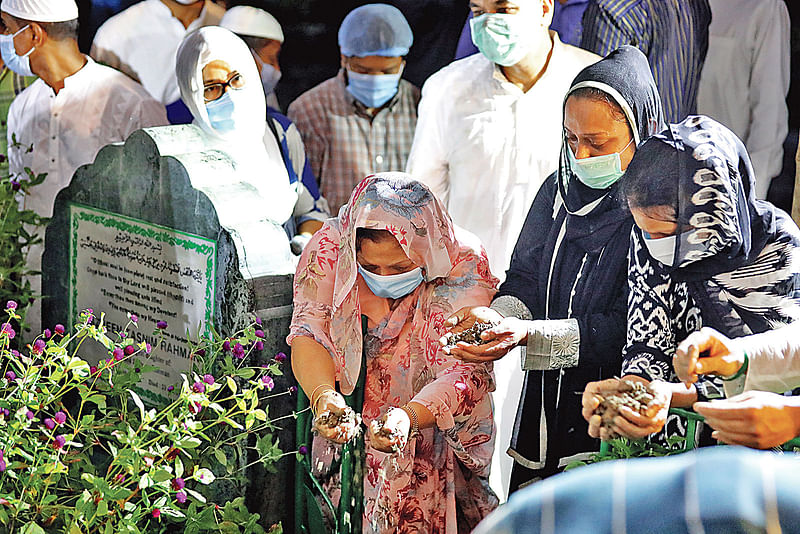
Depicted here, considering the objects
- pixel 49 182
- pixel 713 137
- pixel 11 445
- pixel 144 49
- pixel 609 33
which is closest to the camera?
pixel 713 137

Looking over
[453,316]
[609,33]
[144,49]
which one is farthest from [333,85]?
[453,316]

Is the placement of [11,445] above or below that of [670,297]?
below

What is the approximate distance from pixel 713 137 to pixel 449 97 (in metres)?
1.76

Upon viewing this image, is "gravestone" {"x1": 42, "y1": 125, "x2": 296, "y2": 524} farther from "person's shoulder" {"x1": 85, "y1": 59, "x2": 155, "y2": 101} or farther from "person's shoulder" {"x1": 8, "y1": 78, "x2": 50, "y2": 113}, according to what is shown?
"person's shoulder" {"x1": 8, "y1": 78, "x2": 50, "y2": 113}

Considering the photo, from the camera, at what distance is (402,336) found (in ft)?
10.2

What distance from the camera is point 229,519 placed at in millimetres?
3223

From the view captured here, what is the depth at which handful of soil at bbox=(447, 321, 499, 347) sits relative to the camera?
9.26 feet

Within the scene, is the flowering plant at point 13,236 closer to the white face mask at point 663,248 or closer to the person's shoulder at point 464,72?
the person's shoulder at point 464,72

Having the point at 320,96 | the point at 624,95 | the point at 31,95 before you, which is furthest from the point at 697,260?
the point at 31,95

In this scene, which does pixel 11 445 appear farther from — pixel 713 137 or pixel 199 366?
pixel 713 137

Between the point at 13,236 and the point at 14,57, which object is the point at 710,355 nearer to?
the point at 13,236

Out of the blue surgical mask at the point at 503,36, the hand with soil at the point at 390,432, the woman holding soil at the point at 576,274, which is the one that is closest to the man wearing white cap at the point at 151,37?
the blue surgical mask at the point at 503,36

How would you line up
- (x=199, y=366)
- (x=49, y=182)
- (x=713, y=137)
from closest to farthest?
(x=713, y=137), (x=199, y=366), (x=49, y=182)

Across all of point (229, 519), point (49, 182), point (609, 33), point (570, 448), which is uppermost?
point (609, 33)
